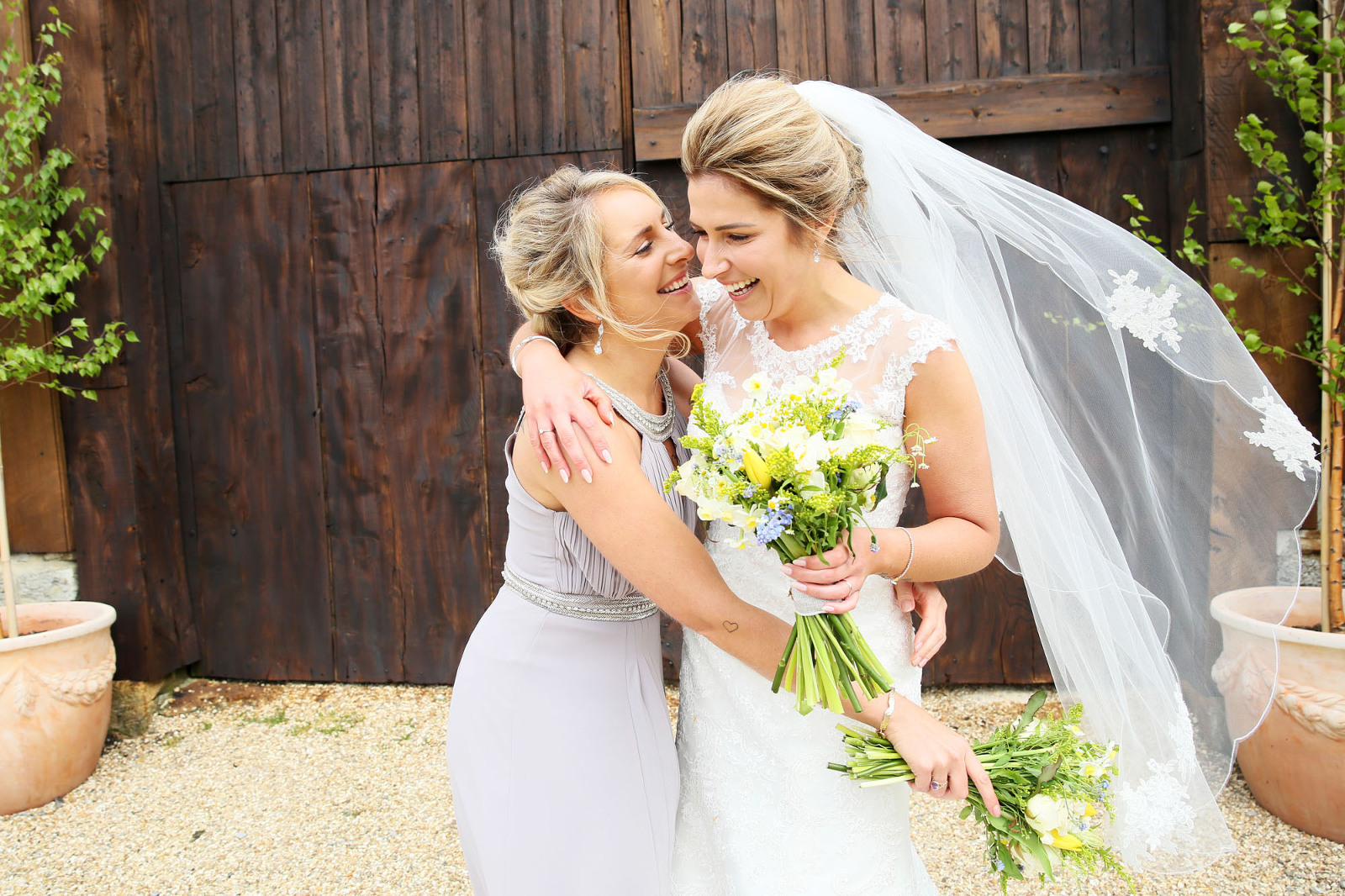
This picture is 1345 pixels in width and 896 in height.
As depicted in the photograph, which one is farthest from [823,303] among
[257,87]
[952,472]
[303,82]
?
[257,87]

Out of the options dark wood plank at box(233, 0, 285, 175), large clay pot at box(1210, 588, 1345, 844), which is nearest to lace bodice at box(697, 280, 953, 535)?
large clay pot at box(1210, 588, 1345, 844)

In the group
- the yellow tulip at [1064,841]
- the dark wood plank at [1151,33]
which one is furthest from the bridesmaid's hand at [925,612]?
the dark wood plank at [1151,33]

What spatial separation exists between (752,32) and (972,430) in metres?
2.62

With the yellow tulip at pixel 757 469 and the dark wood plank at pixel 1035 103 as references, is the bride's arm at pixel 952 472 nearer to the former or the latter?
the yellow tulip at pixel 757 469

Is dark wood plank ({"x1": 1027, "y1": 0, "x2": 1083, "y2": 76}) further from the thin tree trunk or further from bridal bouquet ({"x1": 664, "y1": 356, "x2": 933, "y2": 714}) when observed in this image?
the thin tree trunk

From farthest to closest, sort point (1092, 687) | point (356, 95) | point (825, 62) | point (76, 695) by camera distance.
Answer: point (356, 95) → point (825, 62) → point (76, 695) → point (1092, 687)

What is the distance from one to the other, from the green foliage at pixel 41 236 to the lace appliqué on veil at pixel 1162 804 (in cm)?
354

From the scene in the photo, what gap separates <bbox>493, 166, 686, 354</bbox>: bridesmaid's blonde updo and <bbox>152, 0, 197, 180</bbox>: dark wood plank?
2.97m

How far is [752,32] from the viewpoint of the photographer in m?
3.75

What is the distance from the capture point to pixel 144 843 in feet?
10.3

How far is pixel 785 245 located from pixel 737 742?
3.03 feet

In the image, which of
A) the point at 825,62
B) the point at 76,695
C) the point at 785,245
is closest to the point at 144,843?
the point at 76,695

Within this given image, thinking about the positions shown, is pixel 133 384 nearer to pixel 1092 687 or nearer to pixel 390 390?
pixel 390 390

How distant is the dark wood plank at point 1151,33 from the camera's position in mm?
3531
